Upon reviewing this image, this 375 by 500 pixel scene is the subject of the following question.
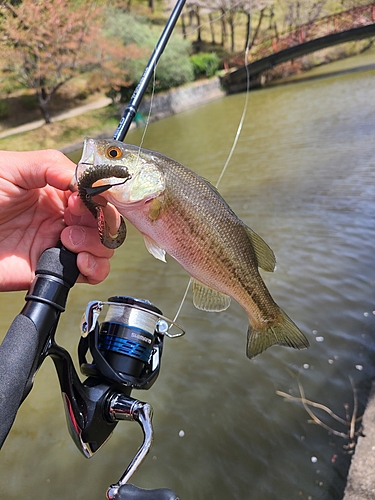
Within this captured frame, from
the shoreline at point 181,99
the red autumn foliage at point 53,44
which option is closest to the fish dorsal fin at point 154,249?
the red autumn foliage at point 53,44

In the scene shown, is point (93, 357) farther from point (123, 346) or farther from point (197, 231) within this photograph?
point (197, 231)

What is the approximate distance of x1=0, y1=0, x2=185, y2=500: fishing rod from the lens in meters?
1.39

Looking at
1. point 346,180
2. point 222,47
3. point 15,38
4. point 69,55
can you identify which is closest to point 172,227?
point 346,180

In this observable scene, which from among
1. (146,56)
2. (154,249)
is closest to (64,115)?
(146,56)

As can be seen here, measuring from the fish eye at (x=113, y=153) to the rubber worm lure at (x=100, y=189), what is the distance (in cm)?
8

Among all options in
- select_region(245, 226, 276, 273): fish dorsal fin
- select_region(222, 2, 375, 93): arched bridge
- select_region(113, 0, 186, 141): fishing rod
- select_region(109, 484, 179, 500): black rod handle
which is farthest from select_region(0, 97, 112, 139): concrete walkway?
select_region(109, 484, 179, 500): black rod handle

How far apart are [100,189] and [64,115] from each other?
23.4 m

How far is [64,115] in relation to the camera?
22594 millimetres

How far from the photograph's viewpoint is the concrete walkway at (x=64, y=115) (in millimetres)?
20266

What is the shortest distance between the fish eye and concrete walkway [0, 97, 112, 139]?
66.3ft

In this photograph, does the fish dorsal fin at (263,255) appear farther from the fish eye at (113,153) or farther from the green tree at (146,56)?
the green tree at (146,56)

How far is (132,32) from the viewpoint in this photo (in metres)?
24.3

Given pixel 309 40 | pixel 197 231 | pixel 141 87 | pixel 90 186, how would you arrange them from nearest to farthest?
1. pixel 90 186
2. pixel 197 231
3. pixel 141 87
4. pixel 309 40

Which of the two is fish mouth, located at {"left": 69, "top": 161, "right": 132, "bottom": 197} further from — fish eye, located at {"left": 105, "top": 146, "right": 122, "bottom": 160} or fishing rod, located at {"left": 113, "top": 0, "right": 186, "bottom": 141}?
fishing rod, located at {"left": 113, "top": 0, "right": 186, "bottom": 141}
